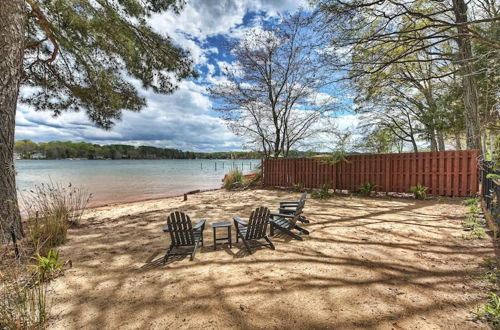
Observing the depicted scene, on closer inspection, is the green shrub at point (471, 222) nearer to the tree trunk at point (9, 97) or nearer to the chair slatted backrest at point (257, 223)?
the chair slatted backrest at point (257, 223)

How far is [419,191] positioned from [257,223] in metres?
6.35

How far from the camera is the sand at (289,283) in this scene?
189 cm

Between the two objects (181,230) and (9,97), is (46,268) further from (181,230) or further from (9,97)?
(9,97)

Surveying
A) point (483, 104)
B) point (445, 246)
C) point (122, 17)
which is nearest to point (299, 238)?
point (445, 246)

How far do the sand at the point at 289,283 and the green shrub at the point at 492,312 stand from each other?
8 cm

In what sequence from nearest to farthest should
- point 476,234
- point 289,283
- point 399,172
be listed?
1. point 289,283
2. point 476,234
3. point 399,172

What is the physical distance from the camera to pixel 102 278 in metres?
2.74

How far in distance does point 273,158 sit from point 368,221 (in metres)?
7.49

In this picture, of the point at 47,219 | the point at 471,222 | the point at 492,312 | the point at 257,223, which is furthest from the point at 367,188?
the point at 47,219

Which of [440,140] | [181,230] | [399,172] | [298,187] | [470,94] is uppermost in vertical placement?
[470,94]

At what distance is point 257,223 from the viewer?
3.56 metres

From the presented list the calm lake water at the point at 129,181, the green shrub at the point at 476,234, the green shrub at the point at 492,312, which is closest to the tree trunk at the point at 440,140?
the calm lake water at the point at 129,181

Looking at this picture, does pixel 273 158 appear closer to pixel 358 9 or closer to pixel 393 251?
pixel 358 9

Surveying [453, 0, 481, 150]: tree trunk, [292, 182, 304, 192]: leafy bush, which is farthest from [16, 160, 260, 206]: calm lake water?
[453, 0, 481, 150]: tree trunk
